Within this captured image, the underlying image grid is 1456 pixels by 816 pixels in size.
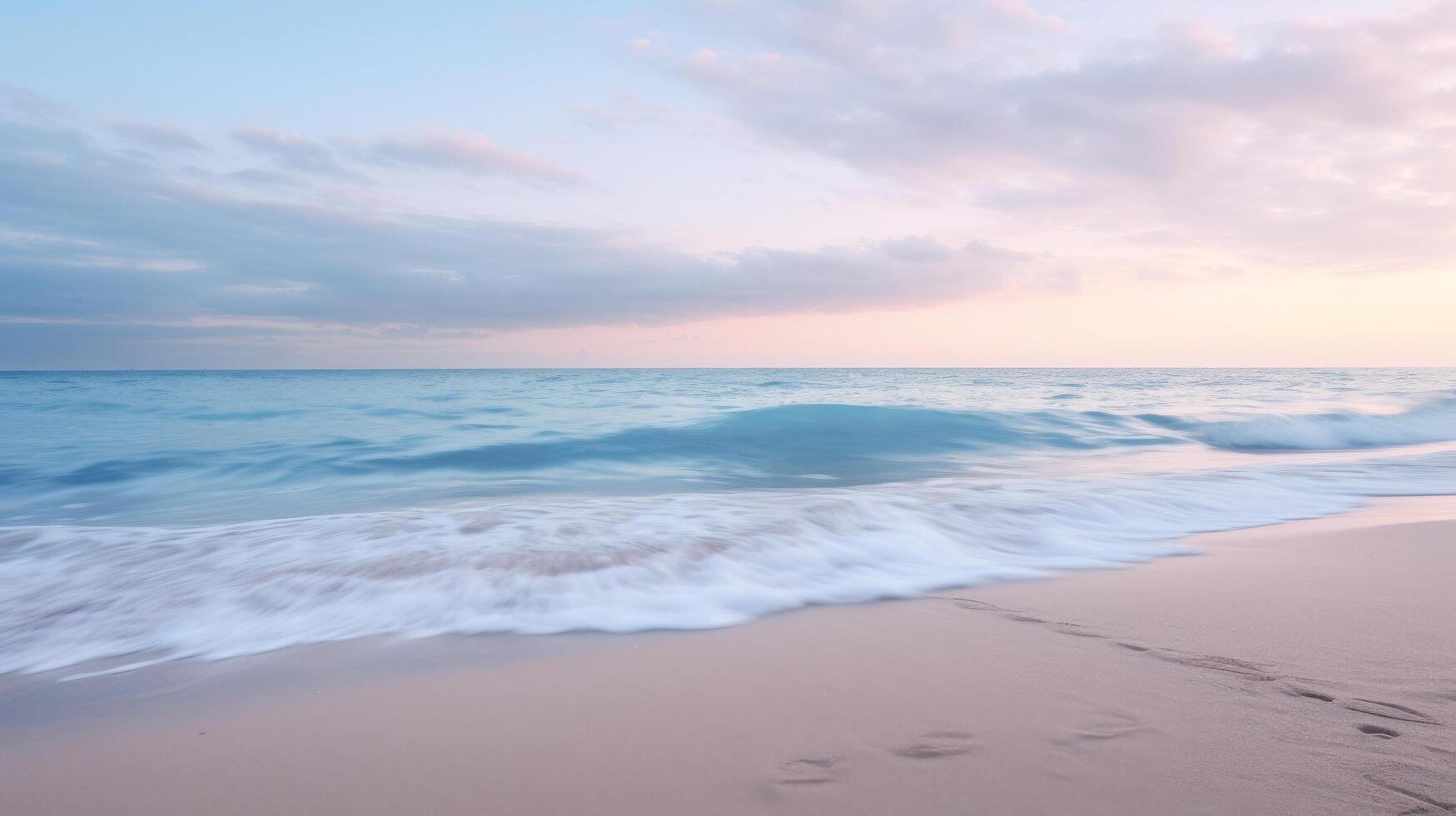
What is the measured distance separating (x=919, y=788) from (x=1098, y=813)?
1.29ft

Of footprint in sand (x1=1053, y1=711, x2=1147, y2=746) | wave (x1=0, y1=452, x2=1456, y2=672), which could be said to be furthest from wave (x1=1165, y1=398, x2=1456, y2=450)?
footprint in sand (x1=1053, y1=711, x2=1147, y2=746)

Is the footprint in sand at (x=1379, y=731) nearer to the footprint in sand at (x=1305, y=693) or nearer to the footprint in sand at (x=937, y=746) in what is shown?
the footprint in sand at (x=1305, y=693)

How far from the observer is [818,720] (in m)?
2.18

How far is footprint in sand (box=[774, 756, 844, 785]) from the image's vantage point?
1.84 metres

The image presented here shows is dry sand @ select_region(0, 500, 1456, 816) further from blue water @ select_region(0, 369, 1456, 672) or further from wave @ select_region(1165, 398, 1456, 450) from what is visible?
wave @ select_region(1165, 398, 1456, 450)

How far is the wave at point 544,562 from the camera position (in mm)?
3340

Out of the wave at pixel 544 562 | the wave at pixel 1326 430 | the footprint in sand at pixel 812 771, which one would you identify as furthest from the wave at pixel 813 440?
the footprint in sand at pixel 812 771

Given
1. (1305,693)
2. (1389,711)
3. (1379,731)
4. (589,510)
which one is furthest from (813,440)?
(1379,731)

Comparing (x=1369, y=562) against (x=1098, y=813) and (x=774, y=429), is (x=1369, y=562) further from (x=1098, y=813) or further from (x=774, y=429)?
(x=774, y=429)

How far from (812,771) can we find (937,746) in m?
0.38

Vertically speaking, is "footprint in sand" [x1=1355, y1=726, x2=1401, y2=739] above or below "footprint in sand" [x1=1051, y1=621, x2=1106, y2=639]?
above

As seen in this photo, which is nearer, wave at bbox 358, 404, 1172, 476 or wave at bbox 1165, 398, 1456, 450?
wave at bbox 358, 404, 1172, 476

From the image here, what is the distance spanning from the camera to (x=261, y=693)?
259 centimetres

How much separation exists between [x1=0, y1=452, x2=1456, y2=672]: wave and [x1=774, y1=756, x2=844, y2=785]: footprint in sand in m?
1.32
